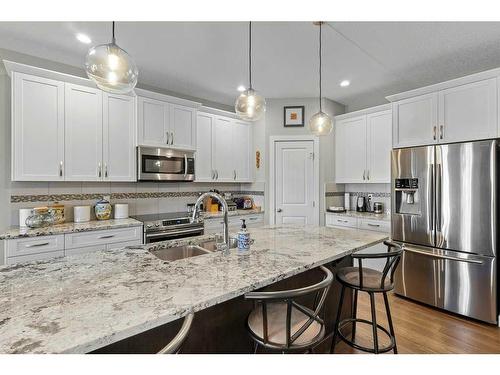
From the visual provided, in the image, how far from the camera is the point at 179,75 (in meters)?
3.33

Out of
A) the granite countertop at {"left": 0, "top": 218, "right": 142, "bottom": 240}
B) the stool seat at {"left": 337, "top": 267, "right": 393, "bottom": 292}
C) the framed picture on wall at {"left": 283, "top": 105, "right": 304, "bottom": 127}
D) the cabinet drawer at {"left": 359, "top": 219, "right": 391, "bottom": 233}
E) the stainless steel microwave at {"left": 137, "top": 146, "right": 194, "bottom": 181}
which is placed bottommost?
the stool seat at {"left": 337, "top": 267, "right": 393, "bottom": 292}

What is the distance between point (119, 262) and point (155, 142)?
222 centimetres

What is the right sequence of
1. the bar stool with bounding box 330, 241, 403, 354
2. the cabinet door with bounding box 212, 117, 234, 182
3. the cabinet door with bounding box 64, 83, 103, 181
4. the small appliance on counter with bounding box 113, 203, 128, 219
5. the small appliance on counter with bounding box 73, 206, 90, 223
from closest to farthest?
the bar stool with bounding box 330, 241, 403, 354 → the cabinet door with bounding box 64, 83, 103, 181 → the small appliance on counter with bounding box 73, 206, 90, 223 → the small appliance on counter with bounding box 113, 203, 128, 219 → the cabinet door with bounding box 212, 117, 234, 182

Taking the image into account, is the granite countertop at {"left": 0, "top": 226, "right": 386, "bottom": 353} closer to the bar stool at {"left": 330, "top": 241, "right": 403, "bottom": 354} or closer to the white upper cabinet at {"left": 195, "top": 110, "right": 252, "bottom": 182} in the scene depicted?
the bar stool at {"left": 330, "top": 241, "right": 403, "bottom": 354}

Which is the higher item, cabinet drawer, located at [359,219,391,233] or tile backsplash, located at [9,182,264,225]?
tile backsplash, located at [9,182,264,225]

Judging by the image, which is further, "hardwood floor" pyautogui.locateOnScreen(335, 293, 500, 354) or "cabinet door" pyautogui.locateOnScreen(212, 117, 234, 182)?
"cabinet door" pyautogui.locateOnScreen(212, 117, 234, 182)

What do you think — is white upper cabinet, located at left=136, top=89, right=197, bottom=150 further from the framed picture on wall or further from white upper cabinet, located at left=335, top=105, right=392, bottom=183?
white upper cabinet, located at left=335, top=105, right=392, bottom=183

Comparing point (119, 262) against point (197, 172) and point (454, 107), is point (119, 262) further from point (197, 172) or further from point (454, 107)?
point (454, 107)

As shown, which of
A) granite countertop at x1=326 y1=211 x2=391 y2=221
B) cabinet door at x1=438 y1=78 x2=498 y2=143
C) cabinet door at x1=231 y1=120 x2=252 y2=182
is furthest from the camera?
cabinet door at x1=231 y1=120 x2=252 y2=182

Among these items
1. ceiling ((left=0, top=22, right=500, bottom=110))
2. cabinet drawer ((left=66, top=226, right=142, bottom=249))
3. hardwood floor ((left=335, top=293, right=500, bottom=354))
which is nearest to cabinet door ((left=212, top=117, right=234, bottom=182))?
ceiling ((left=0, top=22, right=500, bottom=110))

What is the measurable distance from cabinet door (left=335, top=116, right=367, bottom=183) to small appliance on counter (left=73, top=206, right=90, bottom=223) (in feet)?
11.6

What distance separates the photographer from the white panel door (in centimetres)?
416

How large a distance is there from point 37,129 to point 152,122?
45.7 inches
